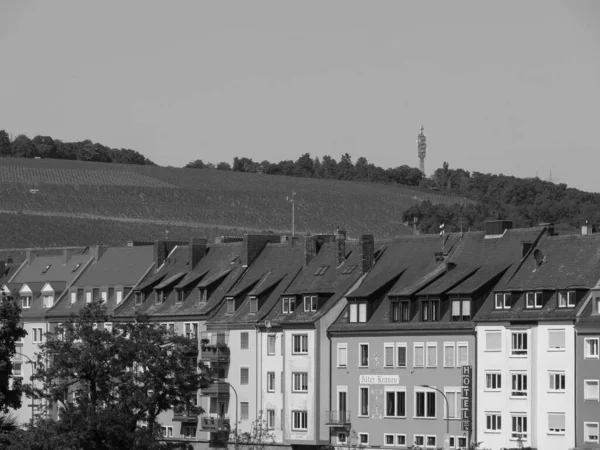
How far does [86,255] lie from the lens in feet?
493

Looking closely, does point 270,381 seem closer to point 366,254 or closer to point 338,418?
point 338,418

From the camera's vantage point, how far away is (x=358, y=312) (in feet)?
359

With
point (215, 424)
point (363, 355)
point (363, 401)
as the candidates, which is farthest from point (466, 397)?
point (215, 424)

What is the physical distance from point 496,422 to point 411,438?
635 centimetres

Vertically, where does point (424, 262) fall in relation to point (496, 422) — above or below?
above

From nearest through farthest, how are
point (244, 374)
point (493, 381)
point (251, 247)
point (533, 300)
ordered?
point (533, 300)
point (493, 381)
point (244, 374)
point (251, 247)

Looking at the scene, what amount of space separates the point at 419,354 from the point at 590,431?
46.4 ft

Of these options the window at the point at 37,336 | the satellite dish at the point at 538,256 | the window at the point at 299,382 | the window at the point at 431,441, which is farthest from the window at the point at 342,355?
the window at the point at 37,336

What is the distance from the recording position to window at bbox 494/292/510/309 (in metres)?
100

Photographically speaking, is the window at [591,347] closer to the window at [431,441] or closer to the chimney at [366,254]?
the window at [431,441]

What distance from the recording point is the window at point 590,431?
306 feet

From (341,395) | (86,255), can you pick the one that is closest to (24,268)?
(86,255)

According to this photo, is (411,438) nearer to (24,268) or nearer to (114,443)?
(114,443)

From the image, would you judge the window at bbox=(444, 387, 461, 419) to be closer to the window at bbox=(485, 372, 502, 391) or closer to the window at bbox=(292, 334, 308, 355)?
the window at bbox=(485, 372, 502, 391)
